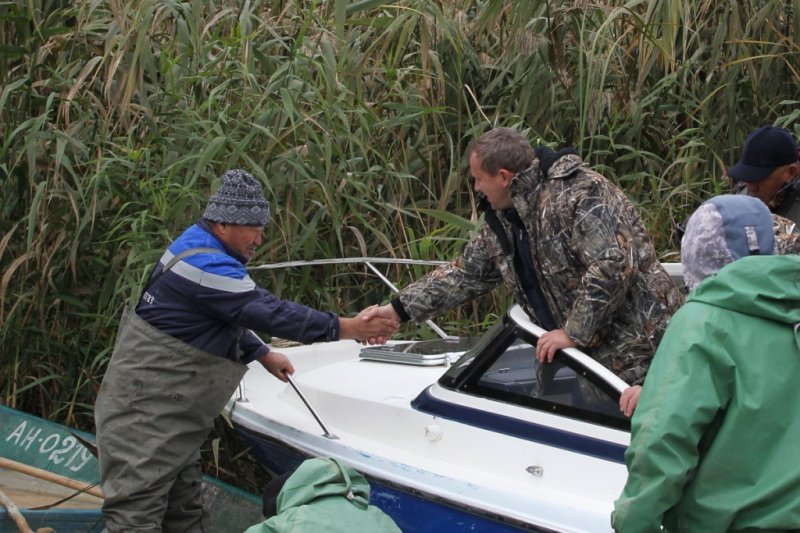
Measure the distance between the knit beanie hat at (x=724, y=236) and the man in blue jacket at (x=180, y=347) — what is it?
68.8 inches

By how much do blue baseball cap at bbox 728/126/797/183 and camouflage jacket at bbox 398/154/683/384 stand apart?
92cm

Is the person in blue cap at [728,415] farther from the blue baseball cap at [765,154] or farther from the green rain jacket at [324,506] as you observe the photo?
the blue baseball cap at [765,154]

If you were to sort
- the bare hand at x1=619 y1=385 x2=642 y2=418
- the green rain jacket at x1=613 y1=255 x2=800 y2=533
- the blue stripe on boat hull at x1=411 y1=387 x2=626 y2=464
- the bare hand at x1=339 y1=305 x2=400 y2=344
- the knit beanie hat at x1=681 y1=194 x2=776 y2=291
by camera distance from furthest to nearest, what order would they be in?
the bare hand at x1=339 y1=305 x2=400 y2=344 < the blue stripe on boat hull at x1=411 y1=387 x2=626 y2=464 < the bare hand at x1=619 y1=385 x2=642 y2=418 < the knit beanie hat at x1=681 y1=194 x2=776 y2=291 < the green rain jacket at x1=613 y1=255 x2=800 y2=533

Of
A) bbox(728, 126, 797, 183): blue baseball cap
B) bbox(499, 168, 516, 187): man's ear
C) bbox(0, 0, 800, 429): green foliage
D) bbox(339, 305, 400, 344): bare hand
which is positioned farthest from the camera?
bbox(0, 0, 800, 429): green foliage

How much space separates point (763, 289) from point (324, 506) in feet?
3.48

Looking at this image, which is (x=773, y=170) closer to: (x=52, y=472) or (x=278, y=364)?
(x=278, y=364)

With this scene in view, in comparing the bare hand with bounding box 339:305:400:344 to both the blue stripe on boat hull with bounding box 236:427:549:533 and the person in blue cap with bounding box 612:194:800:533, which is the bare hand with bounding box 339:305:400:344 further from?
the person in blue cap with bounding box 612:194:800:533

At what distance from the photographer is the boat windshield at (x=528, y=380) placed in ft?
11.0

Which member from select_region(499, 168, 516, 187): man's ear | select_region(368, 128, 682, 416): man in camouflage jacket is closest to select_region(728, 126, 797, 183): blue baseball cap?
select_region(368, 128, 682, 416): man in camouflage jacket

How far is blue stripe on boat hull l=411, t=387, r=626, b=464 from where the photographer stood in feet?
10.8

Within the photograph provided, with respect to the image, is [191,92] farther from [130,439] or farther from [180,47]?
[130,439]

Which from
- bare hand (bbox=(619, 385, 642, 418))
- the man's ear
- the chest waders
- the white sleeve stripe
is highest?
the man's ear

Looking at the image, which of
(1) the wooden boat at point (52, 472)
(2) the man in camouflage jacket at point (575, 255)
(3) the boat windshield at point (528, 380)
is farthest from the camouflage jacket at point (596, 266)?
(1) the wooden boat at point (52, 472)

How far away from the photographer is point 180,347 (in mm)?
3801
